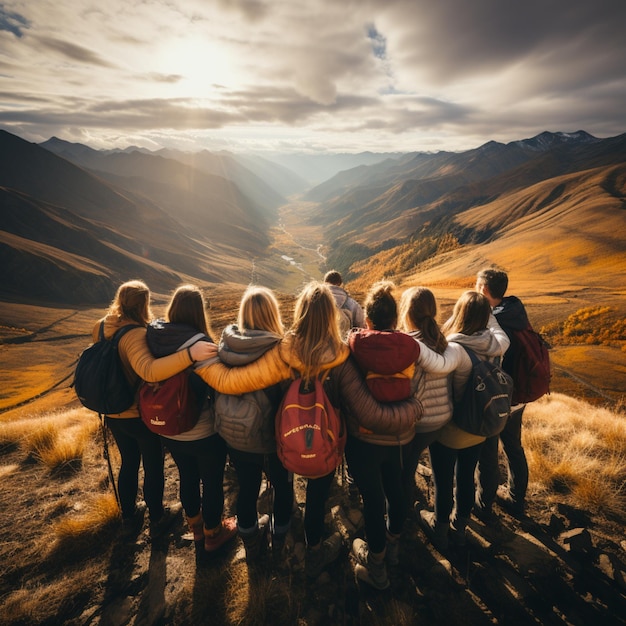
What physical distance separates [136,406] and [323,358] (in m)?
2.22

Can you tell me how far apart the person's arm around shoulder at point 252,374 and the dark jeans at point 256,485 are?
0.76m

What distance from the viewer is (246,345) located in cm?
278

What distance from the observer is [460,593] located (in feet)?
10.6

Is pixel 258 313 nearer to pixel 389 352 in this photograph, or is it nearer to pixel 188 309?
pixel 188 309

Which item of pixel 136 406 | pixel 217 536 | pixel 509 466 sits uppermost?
pixel 136 406

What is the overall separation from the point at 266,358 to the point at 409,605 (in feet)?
9.49

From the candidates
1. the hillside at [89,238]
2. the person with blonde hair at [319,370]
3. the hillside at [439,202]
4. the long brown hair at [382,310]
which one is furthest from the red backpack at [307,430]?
the hillside at [439,202]

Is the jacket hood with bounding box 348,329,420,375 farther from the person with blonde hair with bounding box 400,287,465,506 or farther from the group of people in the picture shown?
the person with blonde hair with bounding box 400,287,465,506

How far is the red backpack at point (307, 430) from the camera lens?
268cm

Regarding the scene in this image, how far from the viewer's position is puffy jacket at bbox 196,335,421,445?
2.75 meters

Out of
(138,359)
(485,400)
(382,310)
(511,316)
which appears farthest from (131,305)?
(511,316)

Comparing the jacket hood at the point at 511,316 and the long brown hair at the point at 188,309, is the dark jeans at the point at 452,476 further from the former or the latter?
the long brown hair at the point at 188,309

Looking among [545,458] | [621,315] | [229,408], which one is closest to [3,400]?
[229,408]

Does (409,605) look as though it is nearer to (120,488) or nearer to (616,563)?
(616,563)
